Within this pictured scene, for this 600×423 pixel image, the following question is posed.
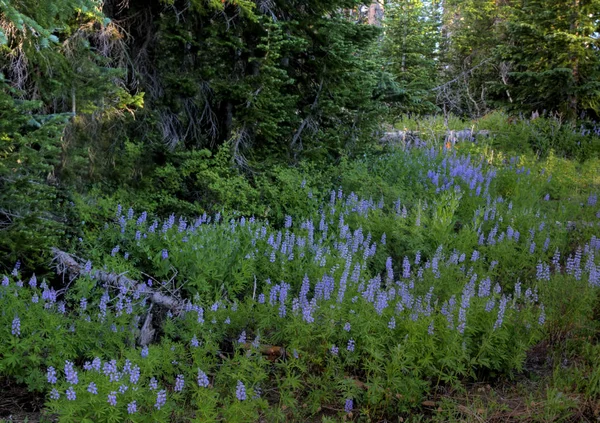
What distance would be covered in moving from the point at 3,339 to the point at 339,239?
11.0 feet

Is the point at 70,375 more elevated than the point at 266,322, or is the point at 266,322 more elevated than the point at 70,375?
the point at 70,375

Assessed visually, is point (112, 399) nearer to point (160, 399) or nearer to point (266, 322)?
point (160, 399)

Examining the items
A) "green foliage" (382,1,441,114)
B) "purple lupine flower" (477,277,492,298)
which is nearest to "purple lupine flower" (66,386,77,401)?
"purple lupine flower" (477,277,492,298)

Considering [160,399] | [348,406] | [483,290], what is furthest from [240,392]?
[483,290]

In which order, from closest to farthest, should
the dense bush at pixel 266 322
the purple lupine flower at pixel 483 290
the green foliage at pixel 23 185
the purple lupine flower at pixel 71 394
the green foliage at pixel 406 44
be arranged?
1. the purple lupine flower at pixel 71 394
2. the dense bush at pixel 266 322
3. the green foliage at pixel 23 185
4. the purple lupine flower at pixel 483 290
5. the green foliage at pixel 406 44

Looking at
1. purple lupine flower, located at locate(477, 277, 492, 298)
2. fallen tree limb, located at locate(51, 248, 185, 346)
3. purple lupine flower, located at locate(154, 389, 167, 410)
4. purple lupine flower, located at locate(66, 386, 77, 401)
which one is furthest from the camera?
fallen tree limb, located at locate(51, 248, 185, 346)

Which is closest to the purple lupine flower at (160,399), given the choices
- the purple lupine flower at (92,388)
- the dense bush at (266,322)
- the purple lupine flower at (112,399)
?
→ the dense bush at (266,322)

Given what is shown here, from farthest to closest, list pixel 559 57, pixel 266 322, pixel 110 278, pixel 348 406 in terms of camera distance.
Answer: pixel 559 57, pixel 110 278, pixel 266 322, pixel 348 406

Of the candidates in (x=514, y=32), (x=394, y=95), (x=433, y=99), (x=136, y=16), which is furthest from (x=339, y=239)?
(x=433, y=99)

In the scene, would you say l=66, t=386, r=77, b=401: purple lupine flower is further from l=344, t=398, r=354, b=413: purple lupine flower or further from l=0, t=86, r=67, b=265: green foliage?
l=0, t=86, r=67, b=265: green foliage

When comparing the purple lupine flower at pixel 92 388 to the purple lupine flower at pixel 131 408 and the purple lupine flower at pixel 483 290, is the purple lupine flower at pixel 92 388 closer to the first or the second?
the purple lupine flower at pixel 131 408

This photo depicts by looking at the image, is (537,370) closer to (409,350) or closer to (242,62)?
(409,350)

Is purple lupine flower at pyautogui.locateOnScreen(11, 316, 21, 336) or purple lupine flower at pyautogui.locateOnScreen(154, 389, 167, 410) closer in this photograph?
purple lupine flower at pyautogui.locateOnScreen(154, 389, 167, 410)

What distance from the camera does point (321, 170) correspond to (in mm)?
7910
